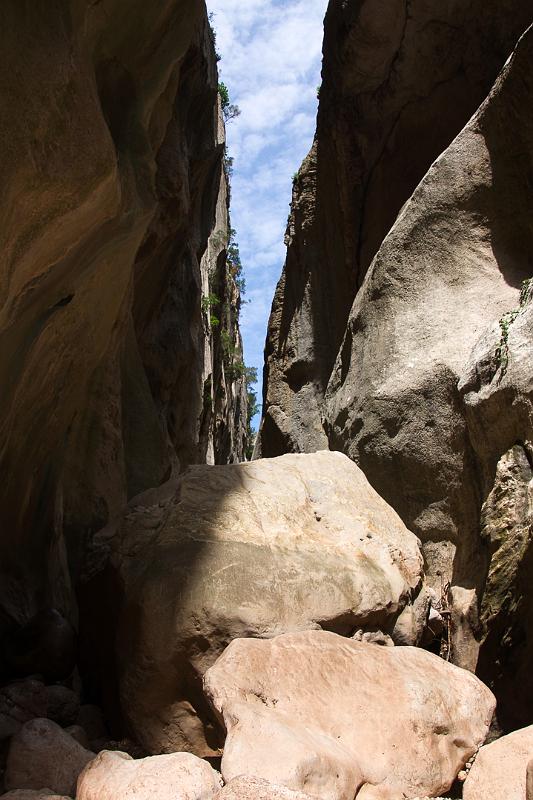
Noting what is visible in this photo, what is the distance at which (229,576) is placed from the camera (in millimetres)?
4184

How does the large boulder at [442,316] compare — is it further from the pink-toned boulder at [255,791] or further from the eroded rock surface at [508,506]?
the pink-toned boulder at [255,791]

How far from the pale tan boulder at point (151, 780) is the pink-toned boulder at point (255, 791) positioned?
5.1 inches

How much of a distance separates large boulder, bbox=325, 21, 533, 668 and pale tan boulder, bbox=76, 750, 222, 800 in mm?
3406

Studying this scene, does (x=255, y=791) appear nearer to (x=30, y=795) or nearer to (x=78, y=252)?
(x=30, y=795)

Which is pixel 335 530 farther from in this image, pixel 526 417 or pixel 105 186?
pixel 105 186

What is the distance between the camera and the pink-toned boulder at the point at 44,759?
3.17 m

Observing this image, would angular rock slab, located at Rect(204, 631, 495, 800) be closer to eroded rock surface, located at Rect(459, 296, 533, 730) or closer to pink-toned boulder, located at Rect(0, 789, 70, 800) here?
pink-toned boulder, located at Rect(0, 789, 70, 800)

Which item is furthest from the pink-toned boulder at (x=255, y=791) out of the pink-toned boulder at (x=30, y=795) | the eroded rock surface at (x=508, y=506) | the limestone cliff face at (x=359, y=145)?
the limestone cliff face at (x=359, y=145)

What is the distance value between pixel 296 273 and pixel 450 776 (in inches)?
365

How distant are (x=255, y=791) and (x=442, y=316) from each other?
505cm

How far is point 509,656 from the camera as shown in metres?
4.78

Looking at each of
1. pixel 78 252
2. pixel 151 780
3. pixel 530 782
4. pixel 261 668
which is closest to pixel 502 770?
pixel 530 782

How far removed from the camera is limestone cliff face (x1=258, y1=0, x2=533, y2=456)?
9414mm

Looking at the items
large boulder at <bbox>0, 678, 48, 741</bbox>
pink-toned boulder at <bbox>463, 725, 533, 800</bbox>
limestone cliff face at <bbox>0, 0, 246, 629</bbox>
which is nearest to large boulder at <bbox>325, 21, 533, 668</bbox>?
limestone cliff face at <bbox>0, 0, 246, 629</bbox>
